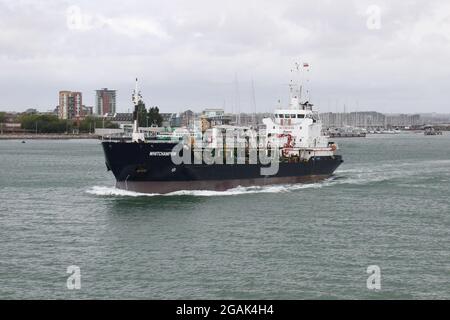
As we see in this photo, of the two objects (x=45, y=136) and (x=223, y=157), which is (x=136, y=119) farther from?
(x=45, y=136)

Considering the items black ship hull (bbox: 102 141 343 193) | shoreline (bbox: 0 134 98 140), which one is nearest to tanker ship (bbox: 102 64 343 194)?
black ship hull (bbox: 102 141 343 193)

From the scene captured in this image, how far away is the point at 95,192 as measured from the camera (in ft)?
149

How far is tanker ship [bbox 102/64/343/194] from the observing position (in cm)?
4256

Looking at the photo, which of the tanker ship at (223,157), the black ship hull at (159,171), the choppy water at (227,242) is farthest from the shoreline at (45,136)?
the black ship hull at (159,171)

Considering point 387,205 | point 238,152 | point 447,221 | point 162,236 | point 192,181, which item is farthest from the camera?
point 238,152

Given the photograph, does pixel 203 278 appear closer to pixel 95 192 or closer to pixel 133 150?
pixel 133 150

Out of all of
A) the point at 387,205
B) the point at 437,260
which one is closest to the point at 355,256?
the point at 437,260

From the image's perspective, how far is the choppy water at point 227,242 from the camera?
22.0 metres

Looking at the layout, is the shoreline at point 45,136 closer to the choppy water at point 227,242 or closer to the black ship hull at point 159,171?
the choppy water at point 227,242

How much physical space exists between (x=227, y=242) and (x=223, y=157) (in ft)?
59.2

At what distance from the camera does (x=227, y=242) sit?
2861 cm

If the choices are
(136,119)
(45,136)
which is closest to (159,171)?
(136,119)

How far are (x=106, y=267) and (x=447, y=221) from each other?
18.7 metres

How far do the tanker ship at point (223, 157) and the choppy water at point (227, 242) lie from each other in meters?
1.21
